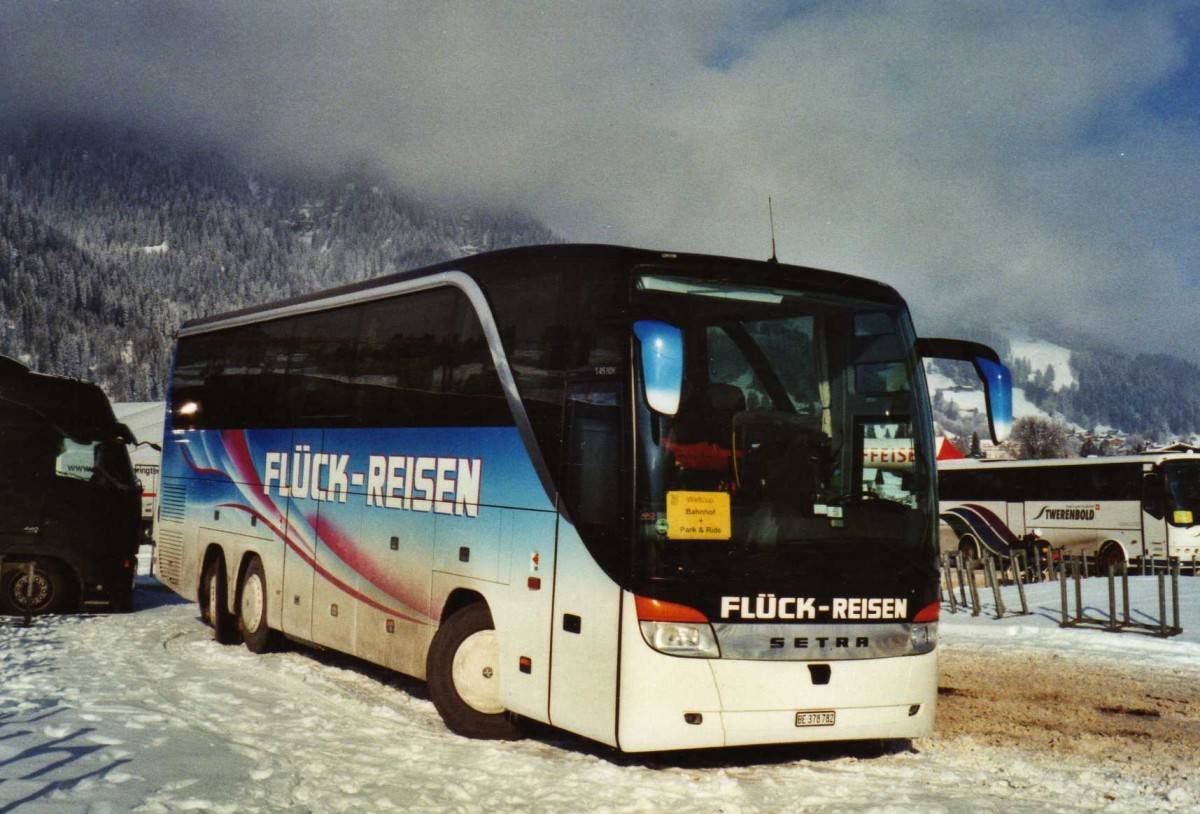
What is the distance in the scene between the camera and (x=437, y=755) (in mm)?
7949

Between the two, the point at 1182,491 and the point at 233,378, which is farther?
the point at 1182,491

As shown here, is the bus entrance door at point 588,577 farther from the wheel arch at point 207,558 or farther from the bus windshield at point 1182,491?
the bus windshield at point 1182,491

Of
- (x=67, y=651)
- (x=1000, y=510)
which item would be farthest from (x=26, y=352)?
(x=67, y=651)

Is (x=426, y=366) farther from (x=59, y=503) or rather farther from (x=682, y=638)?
(x=59, y=503)

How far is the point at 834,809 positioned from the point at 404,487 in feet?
15.7

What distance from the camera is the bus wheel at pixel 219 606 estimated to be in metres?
13.8

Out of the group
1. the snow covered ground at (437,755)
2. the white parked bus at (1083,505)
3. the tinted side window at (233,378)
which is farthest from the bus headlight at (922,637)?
the white parked bus at (1083,505)

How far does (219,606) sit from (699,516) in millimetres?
8479

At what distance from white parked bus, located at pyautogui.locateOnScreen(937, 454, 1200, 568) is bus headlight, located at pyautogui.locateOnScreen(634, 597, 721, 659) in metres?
22.4

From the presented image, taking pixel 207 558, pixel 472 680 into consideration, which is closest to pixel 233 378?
pixel 207 558

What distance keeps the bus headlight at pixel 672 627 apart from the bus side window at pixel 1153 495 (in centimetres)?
2770

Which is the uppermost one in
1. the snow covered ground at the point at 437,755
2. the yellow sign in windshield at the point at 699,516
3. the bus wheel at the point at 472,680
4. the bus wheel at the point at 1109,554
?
the yellow sign in windshield at the point at 699,516

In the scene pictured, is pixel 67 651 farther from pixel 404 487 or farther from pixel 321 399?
pixel 404 487

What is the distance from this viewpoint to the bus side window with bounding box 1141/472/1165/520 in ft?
102
